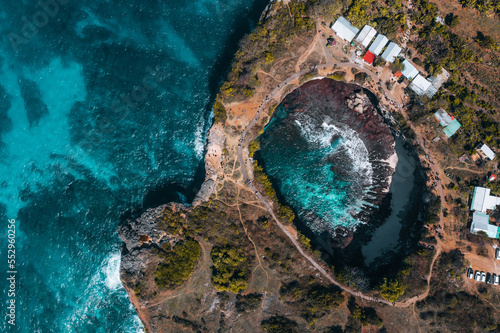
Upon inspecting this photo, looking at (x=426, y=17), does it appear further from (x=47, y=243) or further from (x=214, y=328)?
(x=47, y=243)

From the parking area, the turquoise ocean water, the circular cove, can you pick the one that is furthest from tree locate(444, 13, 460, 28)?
the parking area

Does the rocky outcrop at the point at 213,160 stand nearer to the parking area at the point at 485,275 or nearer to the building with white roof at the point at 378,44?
the building with white roof at the point at 378,44

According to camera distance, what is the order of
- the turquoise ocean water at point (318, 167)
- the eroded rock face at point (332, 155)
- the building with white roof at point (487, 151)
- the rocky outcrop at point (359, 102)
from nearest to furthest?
the building with white roof at point (487, 151), the rocky outcrop at point (359, 102), the eroded rock face at point (332, 155), the turquoise ocean water at point (318, 167)

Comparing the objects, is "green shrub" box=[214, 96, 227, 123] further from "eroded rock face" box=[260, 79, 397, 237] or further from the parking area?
the parking area

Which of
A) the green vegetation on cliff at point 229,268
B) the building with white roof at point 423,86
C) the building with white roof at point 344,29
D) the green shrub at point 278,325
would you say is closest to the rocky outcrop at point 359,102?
Answer: the building with white roof at point 423,86

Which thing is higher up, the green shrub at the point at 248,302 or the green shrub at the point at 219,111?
the green shrub at the point at 219,111
